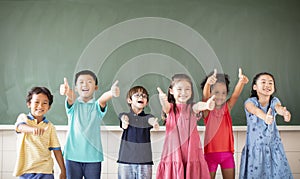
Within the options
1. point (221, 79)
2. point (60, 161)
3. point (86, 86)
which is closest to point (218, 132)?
point (221, 79)

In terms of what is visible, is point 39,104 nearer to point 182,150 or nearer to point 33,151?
point 33,151

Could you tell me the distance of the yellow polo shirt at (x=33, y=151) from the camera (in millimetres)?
2797

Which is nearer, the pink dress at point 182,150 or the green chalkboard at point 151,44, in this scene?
the pink dress at point 182,150

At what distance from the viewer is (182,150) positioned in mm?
2869

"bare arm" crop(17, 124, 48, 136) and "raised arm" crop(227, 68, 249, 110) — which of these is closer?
"bare arm" crop(17, 124, 48, 136)

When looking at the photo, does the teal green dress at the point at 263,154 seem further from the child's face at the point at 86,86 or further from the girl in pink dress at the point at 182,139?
the child's face at the point at 86,86

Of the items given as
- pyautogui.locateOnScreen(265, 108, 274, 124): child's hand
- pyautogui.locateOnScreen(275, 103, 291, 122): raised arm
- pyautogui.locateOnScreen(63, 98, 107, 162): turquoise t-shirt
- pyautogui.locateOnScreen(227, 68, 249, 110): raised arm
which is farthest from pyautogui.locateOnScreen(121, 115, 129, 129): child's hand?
pyautogui.locateOnScreen(275, 103, 291, 122): raised arm

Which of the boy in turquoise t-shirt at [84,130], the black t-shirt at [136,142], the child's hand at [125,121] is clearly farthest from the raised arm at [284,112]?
the boy in turquoise t-shirt at [84,130]

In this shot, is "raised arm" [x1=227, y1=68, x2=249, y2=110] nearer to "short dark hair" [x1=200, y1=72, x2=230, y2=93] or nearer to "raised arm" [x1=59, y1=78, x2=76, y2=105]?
"short dark hair" [x1=200, y1=72, x2=230, y2=93]

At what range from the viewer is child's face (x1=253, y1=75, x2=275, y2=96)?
3062 mm

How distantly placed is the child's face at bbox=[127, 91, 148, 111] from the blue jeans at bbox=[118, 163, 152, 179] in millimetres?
396

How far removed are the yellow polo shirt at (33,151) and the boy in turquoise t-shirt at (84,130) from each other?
0.15 meters

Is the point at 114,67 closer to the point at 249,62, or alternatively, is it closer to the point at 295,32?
the point at 249,62

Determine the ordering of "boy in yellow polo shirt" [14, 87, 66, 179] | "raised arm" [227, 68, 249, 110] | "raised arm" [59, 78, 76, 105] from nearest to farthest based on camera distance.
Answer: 1. "boy in yellow polo shirt" [14, 87, 66, 179]
2. "raised arm" [59, 78, 76, 105]
3. "raised arm" [227, 68, 249, 110]
